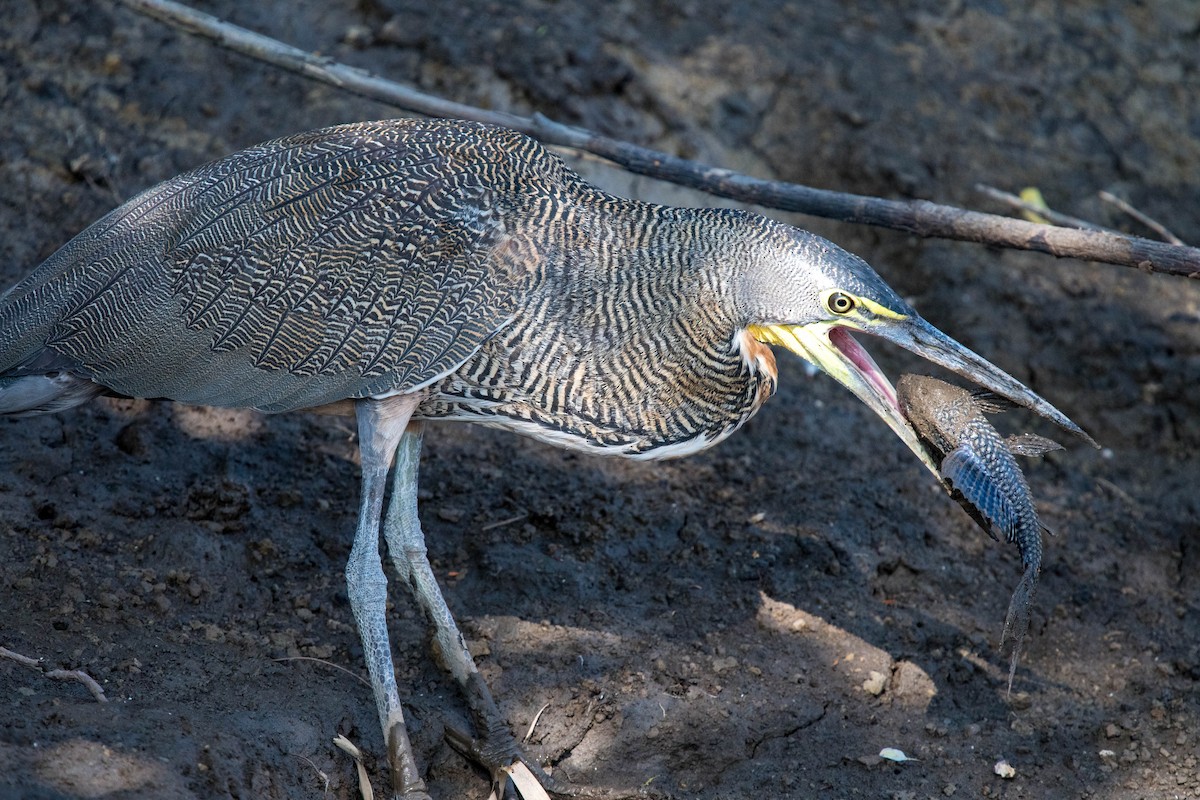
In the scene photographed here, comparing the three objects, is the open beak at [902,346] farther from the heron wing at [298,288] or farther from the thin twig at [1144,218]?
the thin twig at [1144,218]

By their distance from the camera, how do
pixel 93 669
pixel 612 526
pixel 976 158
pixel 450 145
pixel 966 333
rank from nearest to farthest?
pixel 93 669
pixel 450 145
pixel 612 526
pixel 966 333
pixel 976 158

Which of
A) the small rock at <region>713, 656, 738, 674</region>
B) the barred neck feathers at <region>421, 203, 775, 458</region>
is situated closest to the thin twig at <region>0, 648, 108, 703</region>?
the barred neck feathers at <region>421, 203, 775, 458</region>

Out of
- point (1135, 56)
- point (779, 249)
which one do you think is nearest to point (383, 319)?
point (779, 249)

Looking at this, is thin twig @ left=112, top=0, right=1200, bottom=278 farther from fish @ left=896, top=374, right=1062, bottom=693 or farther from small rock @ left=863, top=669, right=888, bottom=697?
small rock @ left=863, top=669, right=888, bottom=697

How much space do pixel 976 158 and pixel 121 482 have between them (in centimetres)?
536

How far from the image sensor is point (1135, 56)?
7.92 metres

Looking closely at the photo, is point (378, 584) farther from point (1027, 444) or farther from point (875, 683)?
point (1027, 444)

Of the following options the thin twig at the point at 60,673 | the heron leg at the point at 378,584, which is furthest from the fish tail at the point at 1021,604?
the thin twig at the point at 60,673

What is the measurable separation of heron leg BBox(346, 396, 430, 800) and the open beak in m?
1.39

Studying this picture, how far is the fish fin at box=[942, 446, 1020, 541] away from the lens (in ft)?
12.8

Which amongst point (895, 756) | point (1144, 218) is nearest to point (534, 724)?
point (895, 756)

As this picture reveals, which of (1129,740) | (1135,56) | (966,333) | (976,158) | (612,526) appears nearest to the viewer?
(1129,740)

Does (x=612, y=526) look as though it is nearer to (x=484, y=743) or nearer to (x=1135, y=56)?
(x=484, y=743)

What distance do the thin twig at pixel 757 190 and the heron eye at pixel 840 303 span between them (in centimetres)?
109
